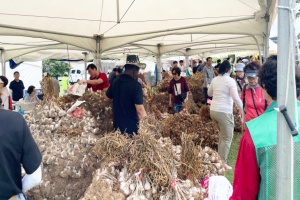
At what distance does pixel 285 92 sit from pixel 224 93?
3.19 m

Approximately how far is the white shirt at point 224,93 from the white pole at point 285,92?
3.10 metres

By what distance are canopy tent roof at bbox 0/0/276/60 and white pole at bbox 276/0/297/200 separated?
10.8 ft

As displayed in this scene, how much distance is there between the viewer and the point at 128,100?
11.7 feet

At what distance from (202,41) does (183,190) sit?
8084mm

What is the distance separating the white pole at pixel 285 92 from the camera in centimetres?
111

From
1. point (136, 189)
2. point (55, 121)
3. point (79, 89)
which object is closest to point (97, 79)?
point (79, 89)

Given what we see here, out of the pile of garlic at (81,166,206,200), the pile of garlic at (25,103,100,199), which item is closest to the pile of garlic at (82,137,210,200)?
the pile of garlic at (81,166,206,200)

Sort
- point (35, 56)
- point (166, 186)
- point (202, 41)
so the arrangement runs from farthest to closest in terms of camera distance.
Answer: point (35, 56) → point (202, 41) → point (166, 186)

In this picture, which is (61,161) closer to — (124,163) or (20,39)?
(124,163)

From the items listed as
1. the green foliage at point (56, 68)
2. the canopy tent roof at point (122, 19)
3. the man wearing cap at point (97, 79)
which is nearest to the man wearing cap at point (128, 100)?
the man wearing cap at point (97, 79)

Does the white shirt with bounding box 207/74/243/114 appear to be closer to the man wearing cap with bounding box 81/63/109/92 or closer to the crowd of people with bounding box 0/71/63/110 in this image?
the man wearing cap with bounding box 81/63/109/92

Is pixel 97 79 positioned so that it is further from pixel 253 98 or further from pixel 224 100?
pixel 253 98

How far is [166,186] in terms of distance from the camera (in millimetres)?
2209

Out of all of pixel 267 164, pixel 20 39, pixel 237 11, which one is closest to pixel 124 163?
pixel 267 164
